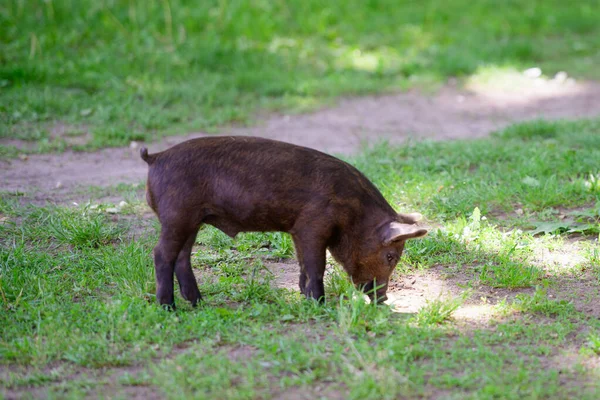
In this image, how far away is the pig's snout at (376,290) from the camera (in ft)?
17.0

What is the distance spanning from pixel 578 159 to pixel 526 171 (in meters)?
0.66

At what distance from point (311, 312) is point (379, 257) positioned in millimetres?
599

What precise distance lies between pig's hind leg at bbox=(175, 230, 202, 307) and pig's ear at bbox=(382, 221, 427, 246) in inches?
48.8

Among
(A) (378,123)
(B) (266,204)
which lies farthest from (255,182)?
(A) (378,123)

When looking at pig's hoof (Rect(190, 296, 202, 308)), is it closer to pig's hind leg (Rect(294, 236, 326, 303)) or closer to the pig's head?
pig's hind leg (Rect(294, 236, 326, 303))

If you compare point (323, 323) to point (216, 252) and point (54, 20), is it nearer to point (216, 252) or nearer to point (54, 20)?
point (216, 252)

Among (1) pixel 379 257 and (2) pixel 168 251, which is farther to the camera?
(1) pixel 379 257

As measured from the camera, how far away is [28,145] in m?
8.50

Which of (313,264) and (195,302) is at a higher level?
(313,264)

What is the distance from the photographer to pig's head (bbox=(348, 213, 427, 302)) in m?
5.05

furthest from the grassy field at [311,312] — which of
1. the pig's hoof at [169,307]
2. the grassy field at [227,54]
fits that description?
the grassy field at [227,54]

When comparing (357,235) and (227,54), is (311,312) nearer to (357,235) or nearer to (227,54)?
(357,235)

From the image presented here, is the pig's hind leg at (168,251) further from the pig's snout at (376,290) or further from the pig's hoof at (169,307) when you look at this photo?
the pig's snout at (376,290)

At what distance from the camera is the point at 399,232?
16.3ft
